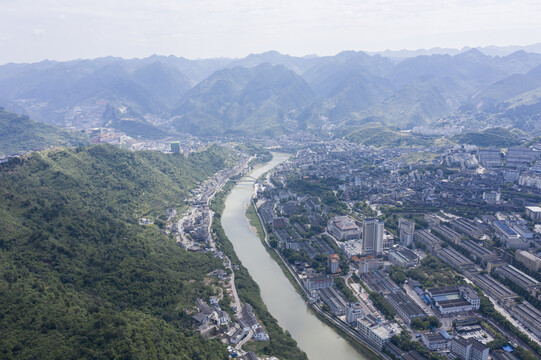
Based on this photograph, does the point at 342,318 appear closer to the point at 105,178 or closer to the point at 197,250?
the point at 197,250

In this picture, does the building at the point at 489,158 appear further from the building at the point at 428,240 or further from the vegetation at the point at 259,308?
the vegetation at the point at 259,308

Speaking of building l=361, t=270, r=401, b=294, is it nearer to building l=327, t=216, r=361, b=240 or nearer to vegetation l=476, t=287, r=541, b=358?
vegetation l=476, t=287, r=541, b=358

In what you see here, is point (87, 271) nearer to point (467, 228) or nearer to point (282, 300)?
point (282, 300)

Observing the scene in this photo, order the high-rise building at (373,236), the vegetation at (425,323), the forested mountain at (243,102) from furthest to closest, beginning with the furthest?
the forested mountain at (243,102)
the high-rise building at (373,236)
the vegetation at (425,323)

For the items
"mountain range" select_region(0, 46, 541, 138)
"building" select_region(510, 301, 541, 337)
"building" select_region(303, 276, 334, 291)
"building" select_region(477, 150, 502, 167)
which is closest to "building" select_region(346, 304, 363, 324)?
"building" select_region(303, 276, 334, 291)

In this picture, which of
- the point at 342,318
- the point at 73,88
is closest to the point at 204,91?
the point at 73,88

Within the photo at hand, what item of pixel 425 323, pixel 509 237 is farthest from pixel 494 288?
pixel 509 237

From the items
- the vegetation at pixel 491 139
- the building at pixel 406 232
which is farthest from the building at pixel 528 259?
the vegetation at pixel 491 139
